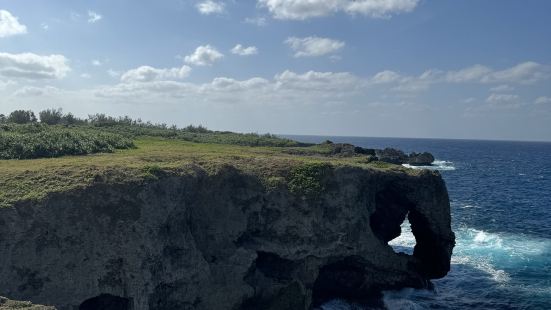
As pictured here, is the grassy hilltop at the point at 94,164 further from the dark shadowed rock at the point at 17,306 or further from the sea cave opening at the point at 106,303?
the dark shadowed rock at the point at 17,306

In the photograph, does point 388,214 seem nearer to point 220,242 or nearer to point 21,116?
point 220,242

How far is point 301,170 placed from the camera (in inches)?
1310

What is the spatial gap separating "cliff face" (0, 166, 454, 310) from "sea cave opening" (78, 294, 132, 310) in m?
0.07

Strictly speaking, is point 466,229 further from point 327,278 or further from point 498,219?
point 327,278

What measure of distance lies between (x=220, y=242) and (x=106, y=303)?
7.32 m

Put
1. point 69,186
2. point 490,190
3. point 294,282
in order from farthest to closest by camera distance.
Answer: point 490,190
point 294,282
point 69,186

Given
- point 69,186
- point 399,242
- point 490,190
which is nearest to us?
point 69,186

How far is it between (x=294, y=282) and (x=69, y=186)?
1458 centimetres

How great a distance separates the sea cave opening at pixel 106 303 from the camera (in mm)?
25594

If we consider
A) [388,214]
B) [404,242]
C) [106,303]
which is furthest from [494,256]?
[106,303]

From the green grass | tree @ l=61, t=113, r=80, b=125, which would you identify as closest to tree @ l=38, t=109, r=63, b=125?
tree @ l=61, t=113, r=80, b=125

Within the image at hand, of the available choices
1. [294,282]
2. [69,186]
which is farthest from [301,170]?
[69,186]

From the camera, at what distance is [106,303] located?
85.4 feet

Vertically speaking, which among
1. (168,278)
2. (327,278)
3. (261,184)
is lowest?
(327,278)
